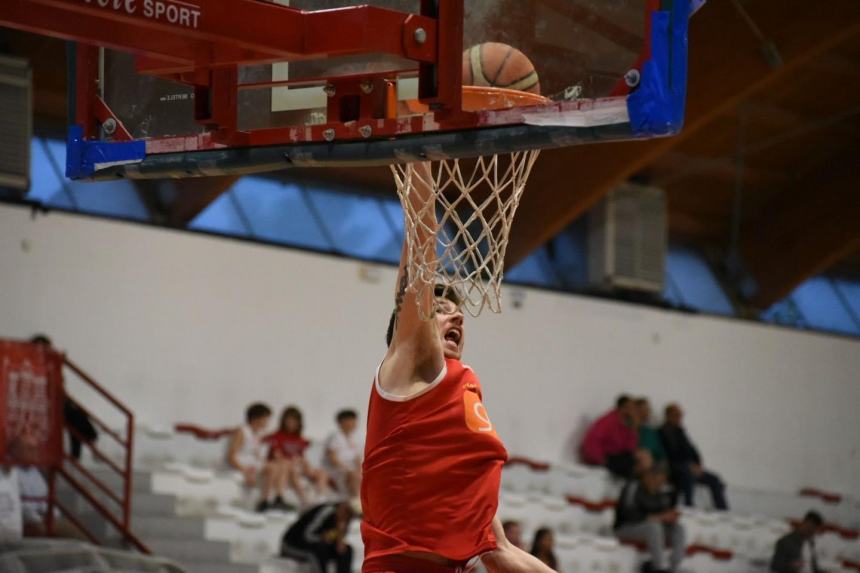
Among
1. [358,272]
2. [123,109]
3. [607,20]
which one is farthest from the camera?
[358,272]

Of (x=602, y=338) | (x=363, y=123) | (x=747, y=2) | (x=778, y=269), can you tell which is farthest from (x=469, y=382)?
(x=778, y=269)

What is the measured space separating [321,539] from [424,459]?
7.08 metres

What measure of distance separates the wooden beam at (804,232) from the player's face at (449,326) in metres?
15.9

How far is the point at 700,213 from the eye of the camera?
22.0 metres

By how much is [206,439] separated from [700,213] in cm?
1001

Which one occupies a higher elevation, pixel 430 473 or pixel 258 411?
pixel 430 473

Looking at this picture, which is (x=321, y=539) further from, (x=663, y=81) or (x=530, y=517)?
(x=663, y=81)

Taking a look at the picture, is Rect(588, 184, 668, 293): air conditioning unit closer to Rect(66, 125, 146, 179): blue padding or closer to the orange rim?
Rect(66, 125, 146, 179): blue padding

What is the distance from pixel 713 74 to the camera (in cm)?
1619

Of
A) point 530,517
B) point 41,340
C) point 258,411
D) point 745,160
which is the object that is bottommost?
point 530,517

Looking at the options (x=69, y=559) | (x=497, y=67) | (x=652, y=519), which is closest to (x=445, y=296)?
(x=497, y=67)

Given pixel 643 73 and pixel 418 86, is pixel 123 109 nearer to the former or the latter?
pixel 418 86

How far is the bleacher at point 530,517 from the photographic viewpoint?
1298 cm

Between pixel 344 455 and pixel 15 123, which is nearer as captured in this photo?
pixel 15 123
